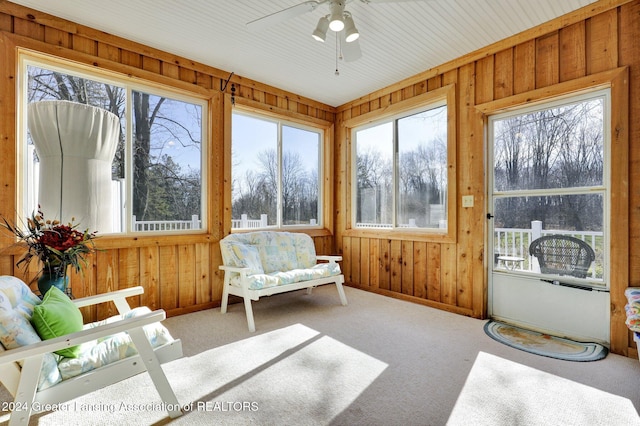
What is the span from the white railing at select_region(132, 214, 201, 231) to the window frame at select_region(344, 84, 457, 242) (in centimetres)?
219

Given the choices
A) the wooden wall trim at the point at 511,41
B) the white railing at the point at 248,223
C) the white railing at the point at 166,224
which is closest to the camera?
the wooden wall trim at the point at 511,41

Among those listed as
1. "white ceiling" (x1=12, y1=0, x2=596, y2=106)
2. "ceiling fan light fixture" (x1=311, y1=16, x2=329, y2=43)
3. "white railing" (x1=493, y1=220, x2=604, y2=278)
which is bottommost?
"white railing" (x1=493, y1=220, x2=604, y2=278)

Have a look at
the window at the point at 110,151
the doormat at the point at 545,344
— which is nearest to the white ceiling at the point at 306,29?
the window at the point at 110,151

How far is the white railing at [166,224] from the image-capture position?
10.2ft

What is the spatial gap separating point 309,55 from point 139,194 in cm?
227

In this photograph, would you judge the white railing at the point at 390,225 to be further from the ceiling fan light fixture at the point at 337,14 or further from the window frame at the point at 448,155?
the ceiling fan light fixture at the point at 337,14

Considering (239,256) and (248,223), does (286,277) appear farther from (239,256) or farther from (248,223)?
(248,223)

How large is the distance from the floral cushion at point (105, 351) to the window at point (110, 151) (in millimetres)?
1562

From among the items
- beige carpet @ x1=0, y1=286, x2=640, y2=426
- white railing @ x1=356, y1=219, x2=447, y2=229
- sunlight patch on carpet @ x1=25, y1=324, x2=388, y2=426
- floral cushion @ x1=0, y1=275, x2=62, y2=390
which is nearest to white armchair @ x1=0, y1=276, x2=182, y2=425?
floral cushion @ x1=0, y1=275, x2=62, y2=390

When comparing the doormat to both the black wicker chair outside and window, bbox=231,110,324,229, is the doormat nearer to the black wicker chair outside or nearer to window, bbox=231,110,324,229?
the black wicker chair outside

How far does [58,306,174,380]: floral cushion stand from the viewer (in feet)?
4.57

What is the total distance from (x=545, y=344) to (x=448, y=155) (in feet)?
6.52

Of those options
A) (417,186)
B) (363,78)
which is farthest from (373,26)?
(417,186)

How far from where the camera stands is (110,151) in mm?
2879
